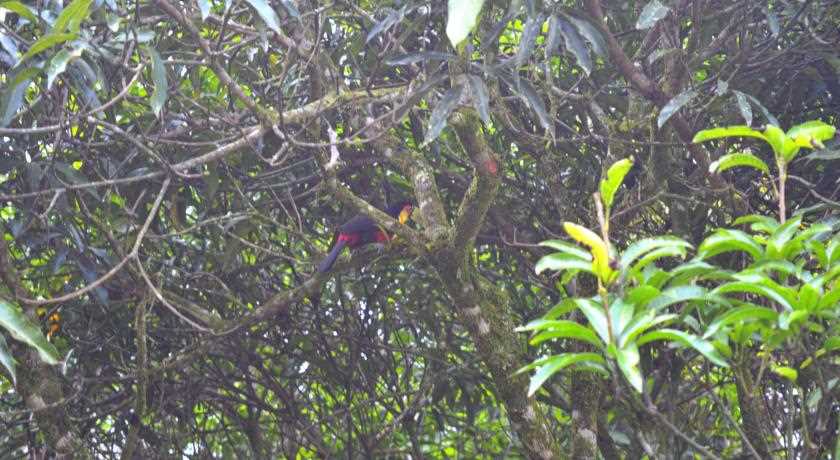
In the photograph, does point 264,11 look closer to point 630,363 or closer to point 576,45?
point 576,45

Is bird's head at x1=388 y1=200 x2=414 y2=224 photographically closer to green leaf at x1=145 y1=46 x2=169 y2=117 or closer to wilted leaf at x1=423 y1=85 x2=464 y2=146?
wilted leaf at x1=423 y1=85 x2=464 y2=146

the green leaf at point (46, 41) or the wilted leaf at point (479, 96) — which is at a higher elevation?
the green leaf at point (46, 41)

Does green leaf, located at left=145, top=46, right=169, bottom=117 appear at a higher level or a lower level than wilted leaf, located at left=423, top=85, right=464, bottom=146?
higher

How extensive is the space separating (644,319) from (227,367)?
11.4ft

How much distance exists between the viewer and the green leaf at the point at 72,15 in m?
2.76

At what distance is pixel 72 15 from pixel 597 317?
1.66m

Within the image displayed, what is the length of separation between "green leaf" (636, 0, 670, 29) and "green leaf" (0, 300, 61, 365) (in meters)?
1.94

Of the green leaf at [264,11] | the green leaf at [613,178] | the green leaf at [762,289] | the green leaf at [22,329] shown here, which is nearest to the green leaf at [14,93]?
the green leaf at [264,11]

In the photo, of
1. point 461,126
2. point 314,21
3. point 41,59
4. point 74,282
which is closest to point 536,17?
point 461,126

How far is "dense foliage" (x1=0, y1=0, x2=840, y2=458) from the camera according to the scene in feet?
10.9

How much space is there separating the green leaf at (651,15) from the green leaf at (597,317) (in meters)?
1.48

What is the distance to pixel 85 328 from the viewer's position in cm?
463

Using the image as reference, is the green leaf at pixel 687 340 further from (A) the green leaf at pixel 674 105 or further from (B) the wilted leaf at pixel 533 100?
(A) the green leaf at pixel 674 105

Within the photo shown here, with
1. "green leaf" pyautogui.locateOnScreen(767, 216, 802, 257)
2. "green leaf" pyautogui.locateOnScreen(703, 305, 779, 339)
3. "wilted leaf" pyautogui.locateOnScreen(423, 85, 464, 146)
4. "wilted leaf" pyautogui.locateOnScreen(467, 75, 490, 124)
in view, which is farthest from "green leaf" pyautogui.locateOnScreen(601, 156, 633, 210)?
"wilted leaf" pyautogui.locateOnScreen(423, 85, 464, 146)
